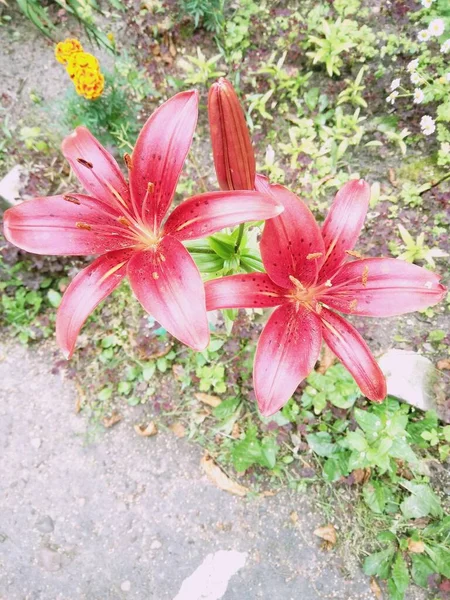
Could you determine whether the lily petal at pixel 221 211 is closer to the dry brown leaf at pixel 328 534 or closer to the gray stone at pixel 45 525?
the dry brown leaf at pixel 328 534

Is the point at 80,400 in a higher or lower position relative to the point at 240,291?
lower

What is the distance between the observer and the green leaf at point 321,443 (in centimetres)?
185

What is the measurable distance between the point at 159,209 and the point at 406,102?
171 centimetres

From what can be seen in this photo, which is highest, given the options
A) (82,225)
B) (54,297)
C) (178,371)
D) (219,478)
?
(82,225)

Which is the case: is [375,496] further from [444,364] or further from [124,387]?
[124,387]

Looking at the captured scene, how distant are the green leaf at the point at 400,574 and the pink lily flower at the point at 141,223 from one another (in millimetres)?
1387

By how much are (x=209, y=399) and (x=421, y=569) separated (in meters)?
1.00

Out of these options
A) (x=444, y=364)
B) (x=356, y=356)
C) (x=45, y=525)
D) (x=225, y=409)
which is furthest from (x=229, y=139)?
(x=45, y=525)

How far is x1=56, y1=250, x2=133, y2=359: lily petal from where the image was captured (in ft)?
3.31

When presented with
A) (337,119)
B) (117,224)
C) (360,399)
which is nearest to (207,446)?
(360,399)

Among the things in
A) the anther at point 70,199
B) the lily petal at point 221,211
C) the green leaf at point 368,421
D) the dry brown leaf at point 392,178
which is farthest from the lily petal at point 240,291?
the dry brown leaf at point 392,178

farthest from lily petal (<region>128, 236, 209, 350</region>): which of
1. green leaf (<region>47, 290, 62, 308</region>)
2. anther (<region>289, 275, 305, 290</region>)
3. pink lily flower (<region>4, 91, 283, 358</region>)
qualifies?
green leaf (<region>47, 290, 62, 308</region>)

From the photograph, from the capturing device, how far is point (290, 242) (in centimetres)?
105

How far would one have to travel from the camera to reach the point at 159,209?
1.09m
